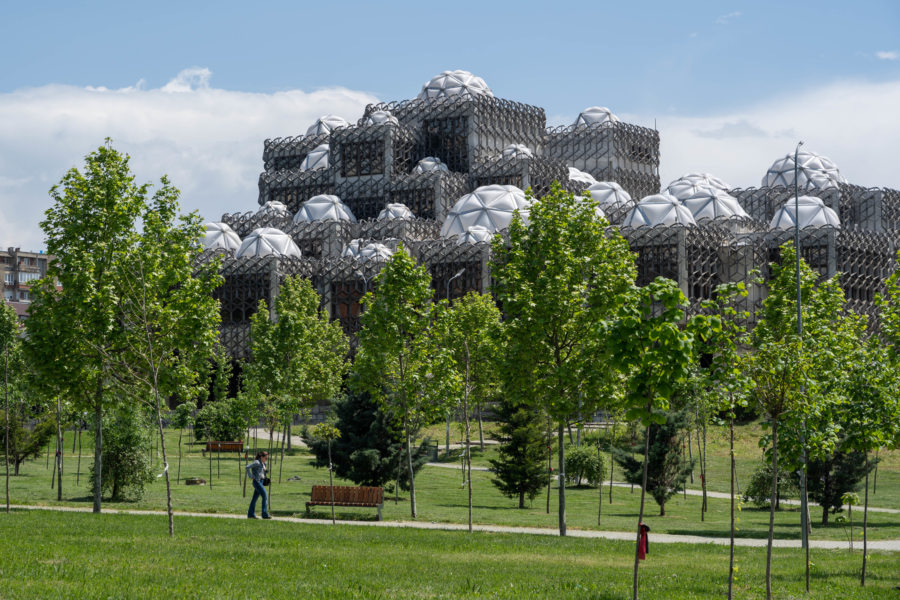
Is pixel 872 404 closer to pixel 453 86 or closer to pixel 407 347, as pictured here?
pixel 407 347

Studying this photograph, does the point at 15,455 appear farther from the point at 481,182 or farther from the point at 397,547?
the point at 481,182

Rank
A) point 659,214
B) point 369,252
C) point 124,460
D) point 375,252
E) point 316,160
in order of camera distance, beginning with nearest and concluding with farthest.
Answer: point 124,460 → point 659,214 → point 375,252 → point 369,252 → point 316,160

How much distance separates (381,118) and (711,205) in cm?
3966

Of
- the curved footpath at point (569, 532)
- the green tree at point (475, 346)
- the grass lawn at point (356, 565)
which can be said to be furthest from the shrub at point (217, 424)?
the grass lawn at point (356, 565)

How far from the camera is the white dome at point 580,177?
11444 cm

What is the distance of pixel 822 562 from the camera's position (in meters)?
20.3

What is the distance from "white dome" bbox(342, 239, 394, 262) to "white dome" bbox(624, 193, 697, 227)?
22.8m

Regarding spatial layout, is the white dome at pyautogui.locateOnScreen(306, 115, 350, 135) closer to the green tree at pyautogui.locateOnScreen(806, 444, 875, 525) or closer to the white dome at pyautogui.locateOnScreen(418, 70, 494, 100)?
the white dome at pyautogui.locateOnScreen(418, 70, 494, 100)

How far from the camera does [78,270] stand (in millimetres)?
23719

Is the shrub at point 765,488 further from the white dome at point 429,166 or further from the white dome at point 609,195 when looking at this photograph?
the white dome at point 429,166

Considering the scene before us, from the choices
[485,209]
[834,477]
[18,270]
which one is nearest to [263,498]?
[834,477]

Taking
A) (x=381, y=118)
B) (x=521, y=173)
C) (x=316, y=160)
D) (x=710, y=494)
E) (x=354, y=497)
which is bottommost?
(x=710, y=494)

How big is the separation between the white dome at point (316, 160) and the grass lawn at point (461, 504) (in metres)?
78.5

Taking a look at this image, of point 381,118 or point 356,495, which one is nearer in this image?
point 356,495
